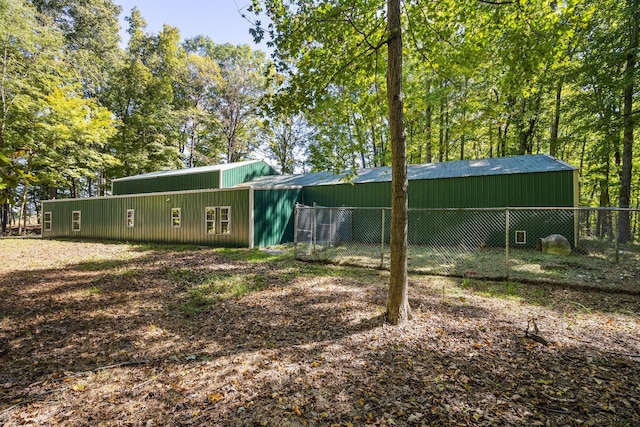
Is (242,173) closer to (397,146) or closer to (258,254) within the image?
(258,254)

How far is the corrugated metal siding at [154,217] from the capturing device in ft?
40.5

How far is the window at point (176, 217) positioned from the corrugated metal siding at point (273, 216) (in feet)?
14.5

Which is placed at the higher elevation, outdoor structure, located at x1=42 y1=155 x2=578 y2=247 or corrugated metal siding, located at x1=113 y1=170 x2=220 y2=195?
corrugated metal siding, located at x1=113 y1=170 x2=220 y2=195

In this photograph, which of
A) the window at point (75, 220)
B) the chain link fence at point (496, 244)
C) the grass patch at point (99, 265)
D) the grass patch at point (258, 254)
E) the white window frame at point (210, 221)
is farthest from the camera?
the window at point (75, 220)

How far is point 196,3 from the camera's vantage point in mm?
6305

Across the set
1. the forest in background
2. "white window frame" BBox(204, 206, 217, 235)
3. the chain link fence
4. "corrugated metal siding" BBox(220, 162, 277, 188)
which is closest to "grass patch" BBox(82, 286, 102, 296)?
the forest in background

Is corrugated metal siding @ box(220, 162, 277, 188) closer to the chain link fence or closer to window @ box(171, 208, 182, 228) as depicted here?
window @ box(171, 208, 182, 228)

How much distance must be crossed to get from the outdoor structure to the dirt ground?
18.9ft

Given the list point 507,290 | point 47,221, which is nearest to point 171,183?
point 47,221

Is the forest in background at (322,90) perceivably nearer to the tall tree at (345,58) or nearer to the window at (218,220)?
the tall tree at (345,58)

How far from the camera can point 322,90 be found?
15.0 feet

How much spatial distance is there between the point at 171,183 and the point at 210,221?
814 centimetres

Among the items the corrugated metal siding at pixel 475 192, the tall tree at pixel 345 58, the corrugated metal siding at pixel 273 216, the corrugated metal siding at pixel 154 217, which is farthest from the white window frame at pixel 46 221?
the tall tree at pixel 345 58

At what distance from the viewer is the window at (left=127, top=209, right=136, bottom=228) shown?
50.4 ft
